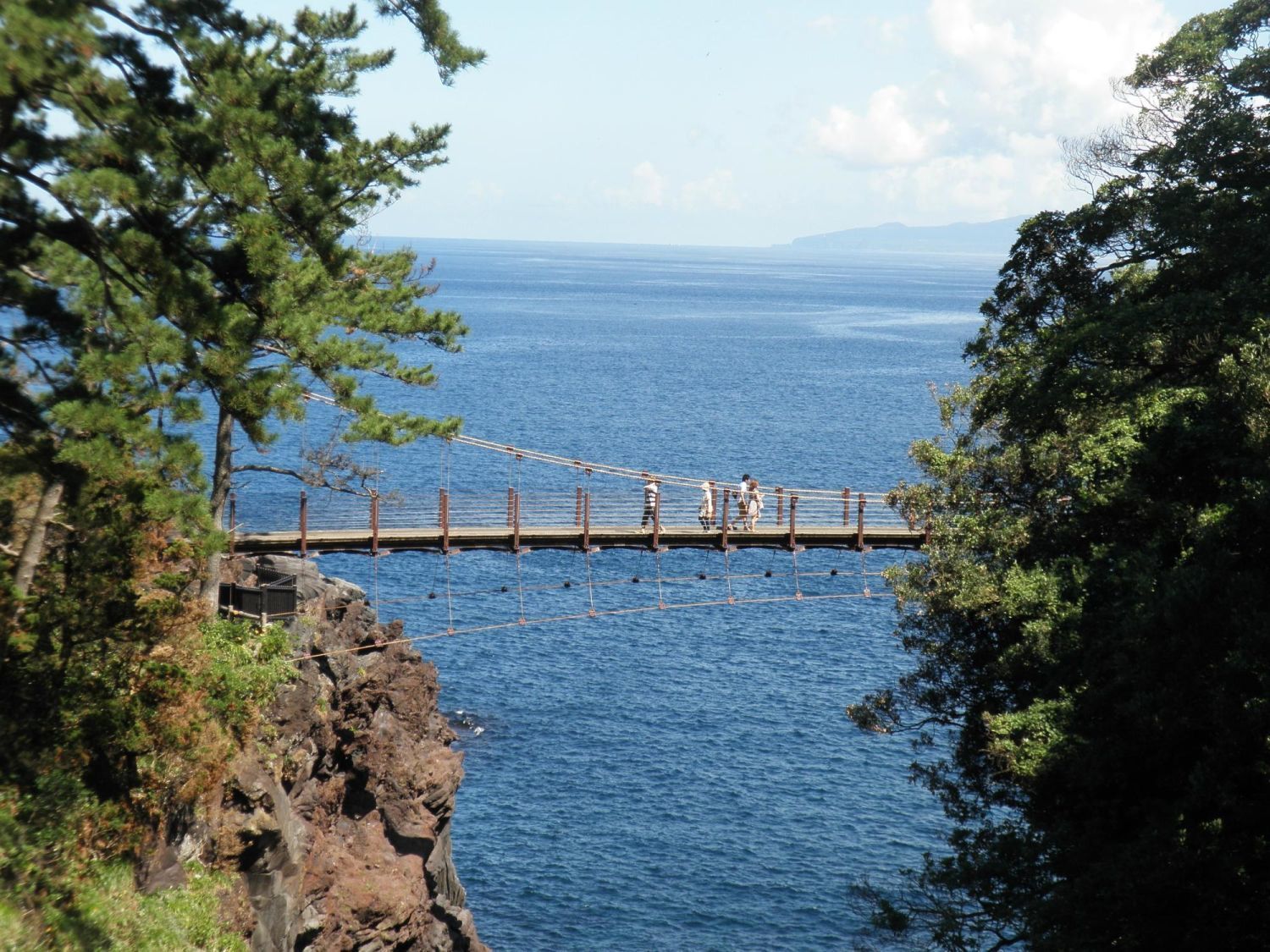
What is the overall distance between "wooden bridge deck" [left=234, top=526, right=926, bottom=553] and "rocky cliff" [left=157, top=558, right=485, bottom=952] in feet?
4.18

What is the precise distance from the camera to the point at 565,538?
20000mm

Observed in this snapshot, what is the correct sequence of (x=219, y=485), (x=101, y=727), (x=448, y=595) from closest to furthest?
(x=101, y=727) → (x=219, y=485) → (x=448, y=595)

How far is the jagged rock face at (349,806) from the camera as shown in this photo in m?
13.3

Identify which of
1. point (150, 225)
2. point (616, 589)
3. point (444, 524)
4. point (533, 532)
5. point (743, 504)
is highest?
point (150, 225)

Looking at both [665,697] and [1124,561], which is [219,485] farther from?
[665,697]

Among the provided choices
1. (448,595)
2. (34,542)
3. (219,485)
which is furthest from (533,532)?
(34,542)

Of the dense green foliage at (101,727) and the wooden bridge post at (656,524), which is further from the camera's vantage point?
the wooden bridge post at (656,524)

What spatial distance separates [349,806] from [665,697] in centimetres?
1025

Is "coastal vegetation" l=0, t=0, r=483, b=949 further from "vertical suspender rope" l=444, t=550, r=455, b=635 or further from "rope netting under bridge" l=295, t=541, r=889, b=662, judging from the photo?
"rope netting under bridge" l=295, t=541, r=889, b=662

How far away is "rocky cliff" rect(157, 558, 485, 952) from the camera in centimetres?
1315

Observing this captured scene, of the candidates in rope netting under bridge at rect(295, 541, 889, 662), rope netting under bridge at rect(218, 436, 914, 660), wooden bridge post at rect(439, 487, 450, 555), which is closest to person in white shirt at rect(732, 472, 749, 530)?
rope netting under bridge at rect(218, 436, 914, 660)

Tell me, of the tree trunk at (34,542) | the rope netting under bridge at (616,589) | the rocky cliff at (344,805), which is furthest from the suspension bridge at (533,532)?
the rope netting under bridge at (616,589)

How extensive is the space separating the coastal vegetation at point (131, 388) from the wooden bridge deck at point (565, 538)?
19.8 ft

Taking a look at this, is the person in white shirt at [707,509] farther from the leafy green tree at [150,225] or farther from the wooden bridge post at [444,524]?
the leafy green tree at [150,225]
